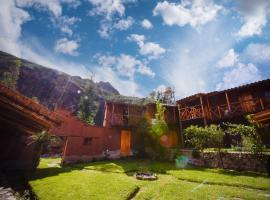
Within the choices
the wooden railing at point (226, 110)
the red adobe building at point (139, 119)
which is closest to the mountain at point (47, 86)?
the red adobe building at point (139, 119)

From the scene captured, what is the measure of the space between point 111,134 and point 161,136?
670 centimetres

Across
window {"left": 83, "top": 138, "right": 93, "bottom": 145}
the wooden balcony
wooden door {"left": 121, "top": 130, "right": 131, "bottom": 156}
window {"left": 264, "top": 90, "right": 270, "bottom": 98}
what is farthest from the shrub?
window {"left": 83, "top": 138, "right": 93, "bottom": 145}

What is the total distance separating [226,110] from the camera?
2111cm

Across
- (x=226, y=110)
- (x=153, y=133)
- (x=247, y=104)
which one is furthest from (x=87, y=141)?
(x=247, y=104)

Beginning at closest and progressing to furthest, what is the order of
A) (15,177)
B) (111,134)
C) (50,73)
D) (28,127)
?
1. (28,127)
2. (15,177)
3. (111,134)
4. (50,73)

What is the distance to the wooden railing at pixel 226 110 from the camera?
1867 cm

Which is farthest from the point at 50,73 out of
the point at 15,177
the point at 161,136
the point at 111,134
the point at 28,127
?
the point at 28,127

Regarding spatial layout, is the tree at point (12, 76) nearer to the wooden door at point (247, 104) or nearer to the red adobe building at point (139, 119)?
the red adobe building at point (139, 119)

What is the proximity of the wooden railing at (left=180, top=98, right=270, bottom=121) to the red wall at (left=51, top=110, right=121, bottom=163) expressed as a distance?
9.68 meters

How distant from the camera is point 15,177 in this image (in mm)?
10750

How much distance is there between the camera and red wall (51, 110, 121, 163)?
20.3 meters

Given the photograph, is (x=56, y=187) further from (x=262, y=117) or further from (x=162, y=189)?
(x=262, y=117)

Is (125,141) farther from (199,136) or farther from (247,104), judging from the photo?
(247,104)

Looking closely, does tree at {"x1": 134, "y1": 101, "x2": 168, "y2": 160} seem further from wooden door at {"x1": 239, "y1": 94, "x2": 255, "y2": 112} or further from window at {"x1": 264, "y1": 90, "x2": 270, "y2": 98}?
window at {"x1": 264, "y1": 90, "x2": 270, "y2": 98}
